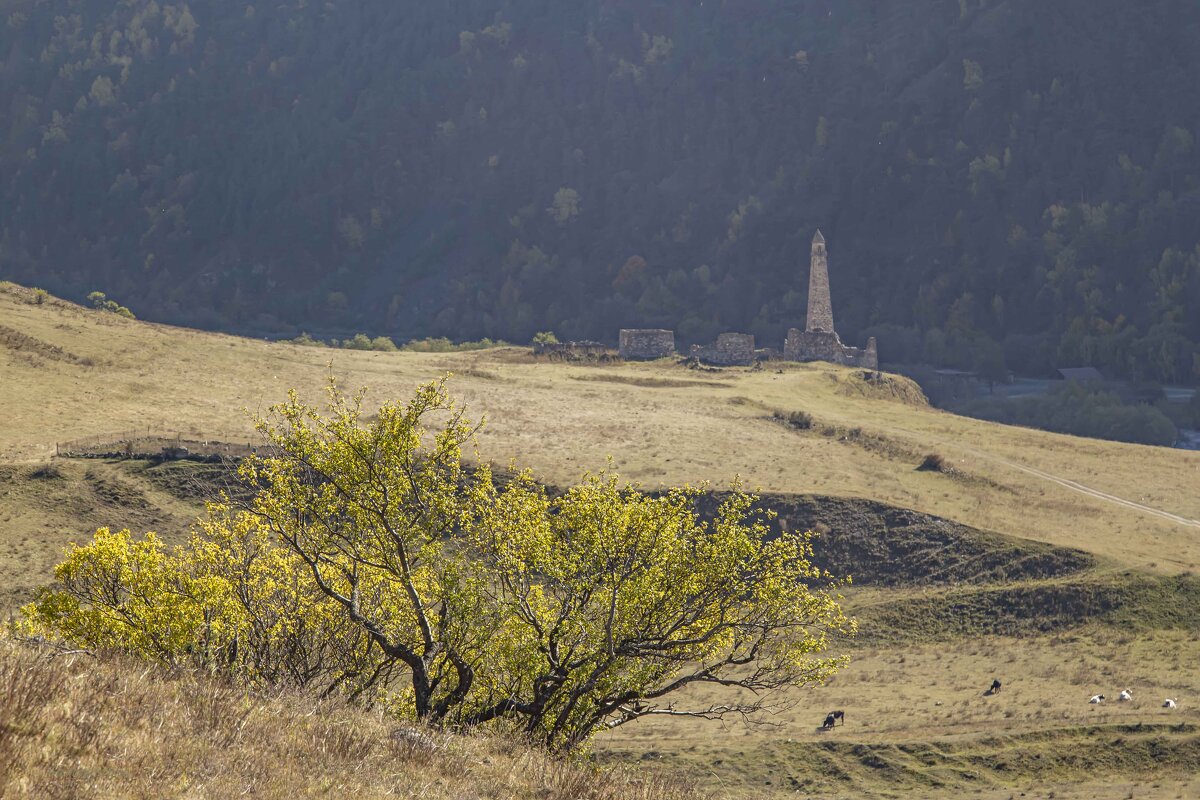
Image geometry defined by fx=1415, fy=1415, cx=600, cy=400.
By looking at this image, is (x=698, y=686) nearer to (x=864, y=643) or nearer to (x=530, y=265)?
(x=864, y=643)

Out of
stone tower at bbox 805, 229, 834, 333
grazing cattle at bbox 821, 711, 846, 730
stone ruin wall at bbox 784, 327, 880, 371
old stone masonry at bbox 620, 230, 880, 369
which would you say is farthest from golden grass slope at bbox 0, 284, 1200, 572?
stone tower at bbox 805, 229, 834, 333

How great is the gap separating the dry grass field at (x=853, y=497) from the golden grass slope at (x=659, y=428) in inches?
8.0

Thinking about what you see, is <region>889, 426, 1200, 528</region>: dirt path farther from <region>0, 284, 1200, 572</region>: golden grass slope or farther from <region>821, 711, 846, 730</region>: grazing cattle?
<region>821, 711, 846, 730</region>: grazing cattle

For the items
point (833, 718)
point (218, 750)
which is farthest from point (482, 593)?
point (833, 718)

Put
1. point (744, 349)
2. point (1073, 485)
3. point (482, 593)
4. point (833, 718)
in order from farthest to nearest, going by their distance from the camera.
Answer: point (744, 349) < point (1073, 485) < point (833, 718) < point (482, 593)

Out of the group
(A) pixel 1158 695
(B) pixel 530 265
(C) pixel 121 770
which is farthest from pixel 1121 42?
(C) pixel 121 770

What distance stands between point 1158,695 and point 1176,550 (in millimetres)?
13146

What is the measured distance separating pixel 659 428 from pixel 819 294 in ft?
202

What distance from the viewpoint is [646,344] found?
101375 millimetres

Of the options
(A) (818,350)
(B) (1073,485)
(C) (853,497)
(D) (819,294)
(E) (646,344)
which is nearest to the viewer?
(C) (853,497)

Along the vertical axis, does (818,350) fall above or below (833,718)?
above

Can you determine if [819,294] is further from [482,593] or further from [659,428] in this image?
[482,593]

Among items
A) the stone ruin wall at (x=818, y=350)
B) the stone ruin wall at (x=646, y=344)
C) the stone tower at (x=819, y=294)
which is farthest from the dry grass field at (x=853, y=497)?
the stone tower at (x=819, y=294)

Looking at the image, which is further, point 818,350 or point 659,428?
point 818,350
